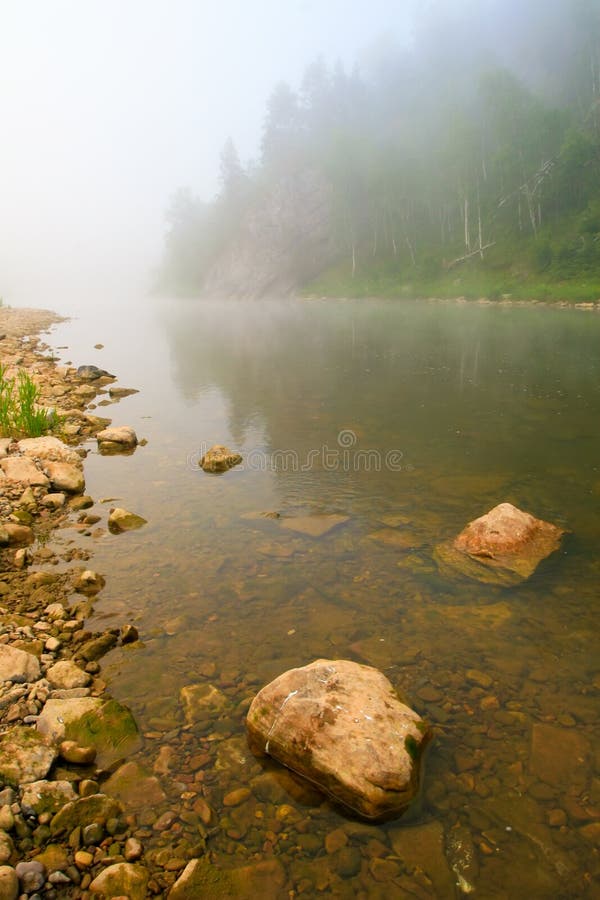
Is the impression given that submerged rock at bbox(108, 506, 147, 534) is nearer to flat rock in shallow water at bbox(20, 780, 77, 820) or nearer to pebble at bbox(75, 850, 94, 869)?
flat rock in shallow water at bbox(20, 780, 77, 820)

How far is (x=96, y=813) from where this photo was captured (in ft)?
12.8

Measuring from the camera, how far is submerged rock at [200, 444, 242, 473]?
1186cm

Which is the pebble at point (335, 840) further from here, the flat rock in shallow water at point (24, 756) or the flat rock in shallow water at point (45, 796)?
the flat rock in shallow water at point (24, 756)

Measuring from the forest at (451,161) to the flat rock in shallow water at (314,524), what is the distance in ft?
145

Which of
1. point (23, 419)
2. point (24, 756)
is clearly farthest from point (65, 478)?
point (24, 756)

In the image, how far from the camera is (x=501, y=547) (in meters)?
7.53

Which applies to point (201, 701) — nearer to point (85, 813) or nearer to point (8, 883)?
point (85, 813)

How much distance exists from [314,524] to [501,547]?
118 inches

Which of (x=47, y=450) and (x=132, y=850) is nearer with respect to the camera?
(x=132, y=850)

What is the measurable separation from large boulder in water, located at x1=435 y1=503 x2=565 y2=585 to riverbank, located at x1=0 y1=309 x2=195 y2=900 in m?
4.50

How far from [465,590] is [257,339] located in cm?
3042

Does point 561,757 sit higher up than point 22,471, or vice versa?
point 22,471

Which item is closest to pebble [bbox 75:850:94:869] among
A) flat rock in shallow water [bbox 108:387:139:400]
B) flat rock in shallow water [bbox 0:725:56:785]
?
flat rock in shallow water [bbox 0:725:56:785]

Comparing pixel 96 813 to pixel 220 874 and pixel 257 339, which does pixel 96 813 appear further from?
pixel 257 339
